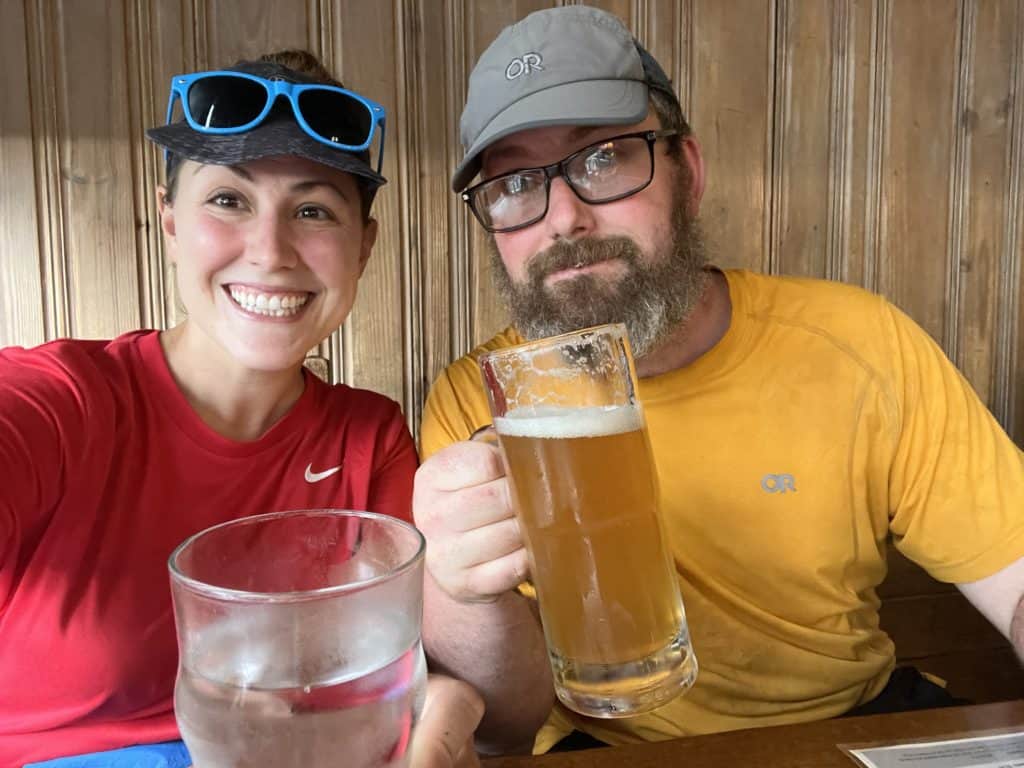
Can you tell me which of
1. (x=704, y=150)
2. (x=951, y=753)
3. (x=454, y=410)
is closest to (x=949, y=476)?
(x=951, y=753)

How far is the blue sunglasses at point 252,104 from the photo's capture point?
1.20 m

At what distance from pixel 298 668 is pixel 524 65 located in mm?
1252

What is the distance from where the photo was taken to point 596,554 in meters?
0.76

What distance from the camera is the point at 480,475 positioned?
0.81 meters

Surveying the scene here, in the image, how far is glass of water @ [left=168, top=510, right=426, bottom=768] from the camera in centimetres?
45

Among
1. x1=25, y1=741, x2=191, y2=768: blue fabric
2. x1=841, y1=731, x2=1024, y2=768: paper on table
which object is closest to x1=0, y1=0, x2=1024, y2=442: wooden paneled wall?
x1=25, y1=741, x2=191, y2=768: blue fabric

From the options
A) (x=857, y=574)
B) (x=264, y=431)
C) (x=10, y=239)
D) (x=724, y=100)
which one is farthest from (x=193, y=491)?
(x=724, y=100)

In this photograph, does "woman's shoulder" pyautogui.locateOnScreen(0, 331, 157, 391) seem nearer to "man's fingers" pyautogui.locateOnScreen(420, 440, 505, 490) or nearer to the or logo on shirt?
"man's fingers" pyautogui.locateOnScreen(420, 440, 505, 490)

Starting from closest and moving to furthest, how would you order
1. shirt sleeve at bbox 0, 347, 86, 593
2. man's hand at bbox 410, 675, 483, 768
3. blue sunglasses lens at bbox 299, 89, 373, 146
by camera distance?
1. man's hand at bbox 410, 675, 483, 768
2. shirt sleeve at bbox 0, 347, 86, 593
3. blue sunglasses lens at bbox 299, 89, 373, 146

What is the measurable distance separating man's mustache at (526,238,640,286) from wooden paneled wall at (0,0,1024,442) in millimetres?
748

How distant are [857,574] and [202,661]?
1.34 meters

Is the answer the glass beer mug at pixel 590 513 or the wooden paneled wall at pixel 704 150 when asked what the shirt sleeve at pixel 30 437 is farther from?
the wooden paneled wall at pixel 704 150

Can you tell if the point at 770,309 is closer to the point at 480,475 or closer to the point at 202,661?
the point at 480,475

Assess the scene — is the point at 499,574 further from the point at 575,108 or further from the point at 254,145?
the point at 575,108
